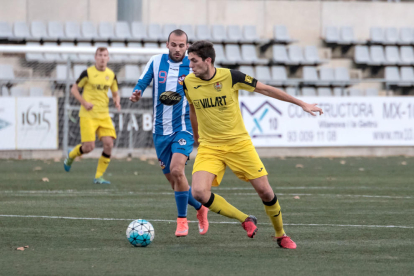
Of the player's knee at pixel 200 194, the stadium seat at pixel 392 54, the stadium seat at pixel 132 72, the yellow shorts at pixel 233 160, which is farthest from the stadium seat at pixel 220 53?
the player's knee at pixel 200 194

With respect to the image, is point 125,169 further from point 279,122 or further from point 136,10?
point 136,10

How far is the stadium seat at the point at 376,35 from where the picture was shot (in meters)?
26.1

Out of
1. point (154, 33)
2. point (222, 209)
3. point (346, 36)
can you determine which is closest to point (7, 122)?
point (154, 33)

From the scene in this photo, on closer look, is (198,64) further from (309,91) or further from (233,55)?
(233,55)

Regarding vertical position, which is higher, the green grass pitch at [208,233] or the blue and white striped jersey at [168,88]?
the blue and white striped jersey at [168,88]

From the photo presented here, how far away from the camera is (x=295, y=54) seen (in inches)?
973

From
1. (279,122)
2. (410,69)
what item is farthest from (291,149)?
(410,69)

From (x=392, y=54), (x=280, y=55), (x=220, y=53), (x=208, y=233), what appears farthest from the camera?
(x=392, y=54)

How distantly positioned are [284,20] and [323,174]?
1355cm

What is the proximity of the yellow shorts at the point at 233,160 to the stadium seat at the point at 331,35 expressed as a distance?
67.4 feet

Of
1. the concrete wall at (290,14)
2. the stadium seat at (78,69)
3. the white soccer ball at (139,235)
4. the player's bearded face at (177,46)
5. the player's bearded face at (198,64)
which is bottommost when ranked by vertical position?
the white soccer ball at (139,235)

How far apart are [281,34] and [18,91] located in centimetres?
1052

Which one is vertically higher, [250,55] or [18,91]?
[250,55]

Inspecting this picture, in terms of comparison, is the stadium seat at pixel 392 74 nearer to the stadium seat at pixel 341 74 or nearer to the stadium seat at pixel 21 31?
the stadium seat at pixel 341 74
